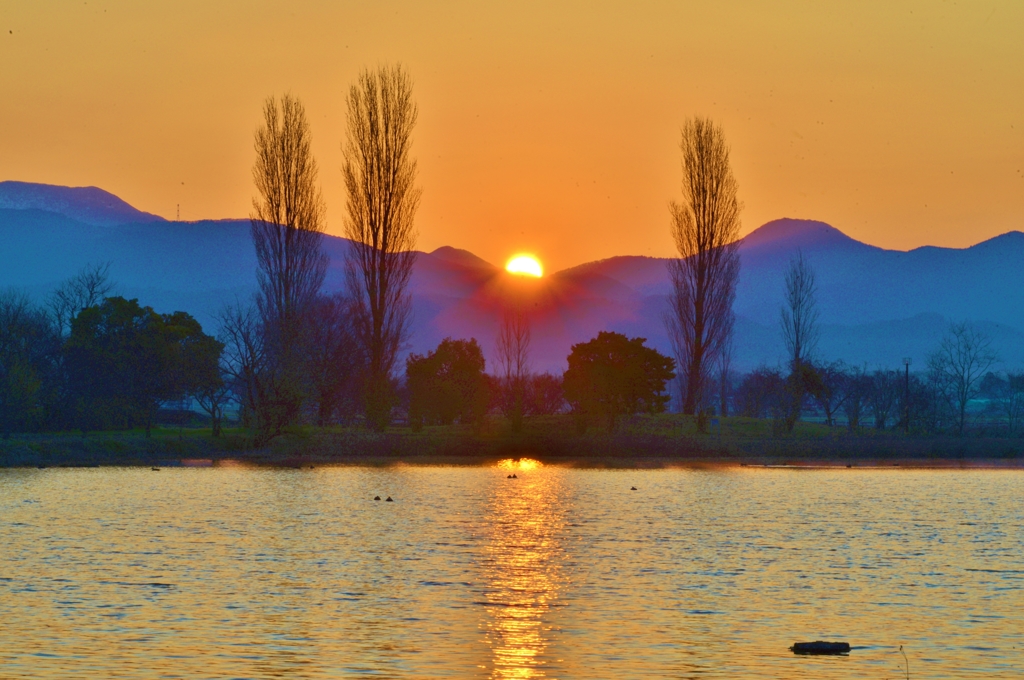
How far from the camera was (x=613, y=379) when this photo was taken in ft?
242

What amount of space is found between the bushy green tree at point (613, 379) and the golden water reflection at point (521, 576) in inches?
1158

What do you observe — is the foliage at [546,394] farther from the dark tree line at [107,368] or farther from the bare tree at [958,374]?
the bare tree at [958,374]

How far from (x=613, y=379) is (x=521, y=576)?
51.2m

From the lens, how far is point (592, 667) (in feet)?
48.9

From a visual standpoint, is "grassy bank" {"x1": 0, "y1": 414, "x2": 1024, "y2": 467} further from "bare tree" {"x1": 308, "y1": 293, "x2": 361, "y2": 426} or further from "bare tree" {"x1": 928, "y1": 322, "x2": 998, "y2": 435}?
"bare tree" {"x1": 928, "y1": 322, "x2": 998, "y2": 435}

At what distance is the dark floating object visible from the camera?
15625 mm

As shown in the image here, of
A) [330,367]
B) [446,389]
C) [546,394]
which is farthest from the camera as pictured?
[546,394]

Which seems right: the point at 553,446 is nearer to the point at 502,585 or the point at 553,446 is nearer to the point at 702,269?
the point at 702,269

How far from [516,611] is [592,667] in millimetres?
4206

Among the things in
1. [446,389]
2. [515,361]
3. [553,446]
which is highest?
[515,361]

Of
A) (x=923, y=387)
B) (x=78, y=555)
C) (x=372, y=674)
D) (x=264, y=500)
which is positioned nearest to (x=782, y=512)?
(x=264, y=500)

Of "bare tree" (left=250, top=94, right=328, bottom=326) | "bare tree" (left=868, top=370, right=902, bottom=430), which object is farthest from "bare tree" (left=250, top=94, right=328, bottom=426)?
"bare tree" (left=868, top=370, right=902, bottom=430)

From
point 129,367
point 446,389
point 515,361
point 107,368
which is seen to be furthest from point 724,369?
point 107,368

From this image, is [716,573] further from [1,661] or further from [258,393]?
[258,393]
